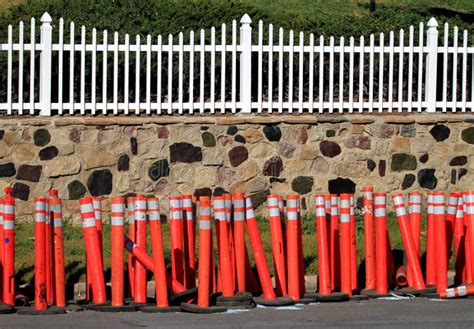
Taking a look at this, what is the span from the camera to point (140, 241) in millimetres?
11336

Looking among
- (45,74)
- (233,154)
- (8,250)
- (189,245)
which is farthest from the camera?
(233,154)

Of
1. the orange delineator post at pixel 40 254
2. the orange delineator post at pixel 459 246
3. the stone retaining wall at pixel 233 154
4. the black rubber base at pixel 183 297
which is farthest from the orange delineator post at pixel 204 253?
the stone retaining wall at pixel 233 154

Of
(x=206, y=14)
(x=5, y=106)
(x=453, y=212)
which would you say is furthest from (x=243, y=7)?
(x=453, y=212)

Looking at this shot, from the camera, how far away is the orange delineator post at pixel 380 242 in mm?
11836

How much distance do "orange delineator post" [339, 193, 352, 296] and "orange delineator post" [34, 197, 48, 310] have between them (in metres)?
2.91

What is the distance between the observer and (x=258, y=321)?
10.5 metres

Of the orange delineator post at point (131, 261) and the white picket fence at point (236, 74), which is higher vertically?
the white picket fence at point (236, 74)

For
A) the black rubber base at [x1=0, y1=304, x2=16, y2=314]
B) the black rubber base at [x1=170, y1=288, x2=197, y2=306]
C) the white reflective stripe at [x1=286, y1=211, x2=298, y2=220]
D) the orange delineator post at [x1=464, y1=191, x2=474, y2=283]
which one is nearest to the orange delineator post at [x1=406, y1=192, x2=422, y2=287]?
the orange delineator post at [x1=464, y1=191, x2=474, y2=283]

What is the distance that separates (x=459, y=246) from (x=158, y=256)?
345 cm

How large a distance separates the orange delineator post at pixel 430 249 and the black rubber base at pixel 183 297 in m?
2.54

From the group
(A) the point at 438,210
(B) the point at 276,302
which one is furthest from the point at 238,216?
(A) the point at 438,210

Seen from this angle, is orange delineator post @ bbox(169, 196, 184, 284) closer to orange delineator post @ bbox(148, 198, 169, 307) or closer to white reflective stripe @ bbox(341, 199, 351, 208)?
orange delineator post @ bbox(148, 198, 169, 307)

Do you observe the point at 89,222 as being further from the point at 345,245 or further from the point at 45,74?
the point at 45,74

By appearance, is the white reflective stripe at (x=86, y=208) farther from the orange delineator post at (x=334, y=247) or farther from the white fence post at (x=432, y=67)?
the white fence post at (x=432, y=67)
